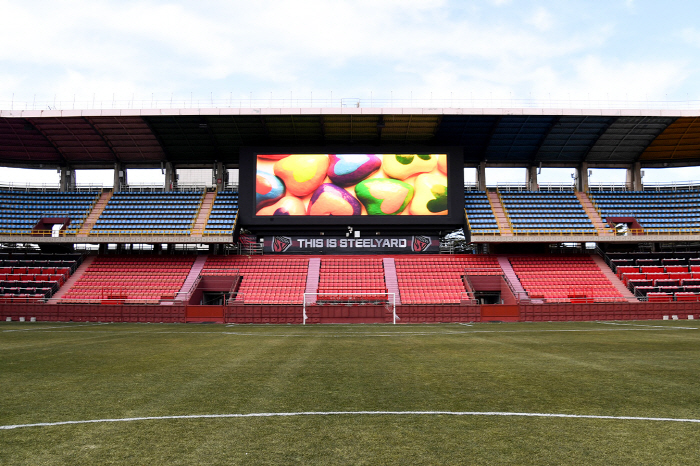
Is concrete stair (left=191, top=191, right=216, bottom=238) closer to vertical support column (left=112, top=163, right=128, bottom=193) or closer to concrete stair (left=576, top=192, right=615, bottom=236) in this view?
vertical support column (left=112, top=163, right=128, bottom=193)

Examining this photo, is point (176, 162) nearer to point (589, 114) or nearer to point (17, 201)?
point (17, 201)

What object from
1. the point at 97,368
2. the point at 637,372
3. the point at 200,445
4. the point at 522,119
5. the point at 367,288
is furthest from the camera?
the point at 522,119

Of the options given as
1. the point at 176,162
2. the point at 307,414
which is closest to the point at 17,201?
the point at 176,162

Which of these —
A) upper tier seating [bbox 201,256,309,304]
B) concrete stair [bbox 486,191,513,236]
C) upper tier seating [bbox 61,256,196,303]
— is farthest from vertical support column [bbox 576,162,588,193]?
upper tier seating [bbox 61,256,196,303]

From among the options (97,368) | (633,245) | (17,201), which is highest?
(17,201)

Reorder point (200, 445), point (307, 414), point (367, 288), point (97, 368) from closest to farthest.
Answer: point (200, 445) → point (307, 414) → point (97, 368) → point (367, 288)

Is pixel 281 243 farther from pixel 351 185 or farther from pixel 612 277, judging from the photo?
pixel 612 277

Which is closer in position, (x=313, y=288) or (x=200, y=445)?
(x=200, y=445)

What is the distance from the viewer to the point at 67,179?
46.8 metres

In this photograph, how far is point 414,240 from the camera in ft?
140

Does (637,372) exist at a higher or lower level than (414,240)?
lower

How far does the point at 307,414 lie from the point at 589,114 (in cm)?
3819

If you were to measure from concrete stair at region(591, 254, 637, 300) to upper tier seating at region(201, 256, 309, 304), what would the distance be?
23916mm

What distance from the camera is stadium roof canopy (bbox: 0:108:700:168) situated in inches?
1501
